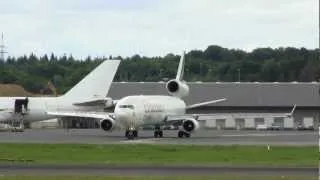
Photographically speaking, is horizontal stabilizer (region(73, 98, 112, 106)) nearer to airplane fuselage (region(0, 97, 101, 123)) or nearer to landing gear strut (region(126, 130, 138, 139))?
airplane fuselage (region(0, 97, 101, 123))

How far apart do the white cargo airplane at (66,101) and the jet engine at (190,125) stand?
22.9 m

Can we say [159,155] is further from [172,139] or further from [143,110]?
[143,110]

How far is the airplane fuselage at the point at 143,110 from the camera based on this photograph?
264 ft

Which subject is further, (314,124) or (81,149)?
(314,124)

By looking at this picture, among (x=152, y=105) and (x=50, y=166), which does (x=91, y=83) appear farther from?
(x=50, y=166)

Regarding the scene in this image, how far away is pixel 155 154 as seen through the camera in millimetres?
50375

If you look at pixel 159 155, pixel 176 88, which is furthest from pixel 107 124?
pixel 159 155

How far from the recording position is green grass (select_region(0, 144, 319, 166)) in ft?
143

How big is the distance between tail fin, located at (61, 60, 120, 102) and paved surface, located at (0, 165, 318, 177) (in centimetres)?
6933

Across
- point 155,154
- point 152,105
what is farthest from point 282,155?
point 152,105

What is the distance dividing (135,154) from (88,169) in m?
13.5

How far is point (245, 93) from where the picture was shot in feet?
488

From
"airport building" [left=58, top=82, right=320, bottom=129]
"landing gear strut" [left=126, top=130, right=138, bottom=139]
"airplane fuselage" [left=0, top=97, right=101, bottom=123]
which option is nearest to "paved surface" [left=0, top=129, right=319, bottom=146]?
"landing gear strut" [left=126, top=130, right=138, bottom=139]

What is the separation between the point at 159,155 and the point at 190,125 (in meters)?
34.1
